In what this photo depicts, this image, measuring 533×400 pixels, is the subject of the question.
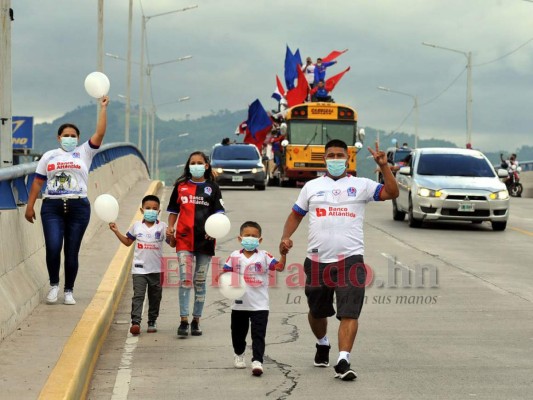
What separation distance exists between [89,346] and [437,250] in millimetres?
12100

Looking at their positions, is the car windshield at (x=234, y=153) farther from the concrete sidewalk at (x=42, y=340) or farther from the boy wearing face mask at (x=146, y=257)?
the boy wearing face mask at (x=146, y=257)

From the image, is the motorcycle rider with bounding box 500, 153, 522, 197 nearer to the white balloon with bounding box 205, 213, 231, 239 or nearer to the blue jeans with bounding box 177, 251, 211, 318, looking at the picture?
the blue jeans with bounding box 177, 251, 211, 318

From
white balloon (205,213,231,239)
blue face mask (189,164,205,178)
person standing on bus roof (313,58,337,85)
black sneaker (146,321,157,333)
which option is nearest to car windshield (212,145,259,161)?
person standing on bus roof (313,58,337,85)

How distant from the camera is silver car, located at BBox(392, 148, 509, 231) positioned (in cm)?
2495

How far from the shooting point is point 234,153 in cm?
4197

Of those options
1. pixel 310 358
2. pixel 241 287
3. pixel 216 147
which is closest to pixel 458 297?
pixel 310 358

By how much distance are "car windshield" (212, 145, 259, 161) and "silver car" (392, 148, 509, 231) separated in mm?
15383

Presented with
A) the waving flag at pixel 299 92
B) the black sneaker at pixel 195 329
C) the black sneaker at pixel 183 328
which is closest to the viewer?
the black sneaker at pixel 183 328

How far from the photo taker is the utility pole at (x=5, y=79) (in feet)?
44.3

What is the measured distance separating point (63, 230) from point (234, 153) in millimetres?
29701

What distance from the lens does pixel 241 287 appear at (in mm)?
9523

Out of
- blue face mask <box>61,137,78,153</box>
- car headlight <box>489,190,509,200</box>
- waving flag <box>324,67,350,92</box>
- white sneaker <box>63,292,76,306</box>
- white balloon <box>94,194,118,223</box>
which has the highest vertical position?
waving flag <box>324,67,350,92</box>

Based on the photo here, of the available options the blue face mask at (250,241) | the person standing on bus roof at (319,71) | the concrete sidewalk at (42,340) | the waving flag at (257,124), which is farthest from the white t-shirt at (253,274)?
the waving flag at (257,124)

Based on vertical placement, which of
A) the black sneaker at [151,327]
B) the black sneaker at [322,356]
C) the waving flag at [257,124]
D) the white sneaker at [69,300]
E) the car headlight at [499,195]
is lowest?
the black sneaker at [151,327]
